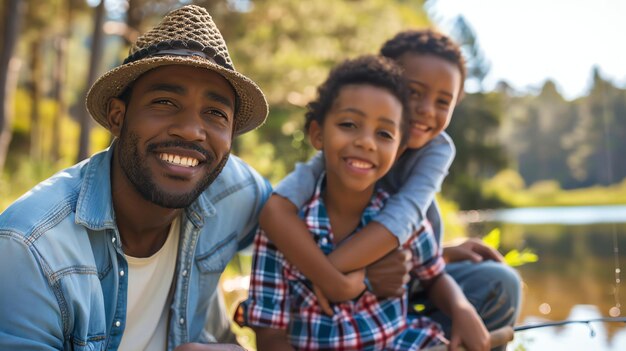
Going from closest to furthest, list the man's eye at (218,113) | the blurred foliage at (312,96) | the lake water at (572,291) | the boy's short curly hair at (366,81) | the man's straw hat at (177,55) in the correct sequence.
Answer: the man's straw hat at (177,55)
the man's eye at (218,113)
the boy's short curly hair at (366,81)
the lake water at (572,291)
the blurred foliage at (312,96)

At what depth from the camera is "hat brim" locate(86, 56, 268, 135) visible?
217 cm

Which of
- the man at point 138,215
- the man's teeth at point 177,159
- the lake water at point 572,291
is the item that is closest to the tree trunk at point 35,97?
the lake water at point 572,291

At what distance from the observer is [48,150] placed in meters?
24.3

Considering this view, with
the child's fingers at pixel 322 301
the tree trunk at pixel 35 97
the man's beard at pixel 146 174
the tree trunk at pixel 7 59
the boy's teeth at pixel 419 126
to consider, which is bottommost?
the child's fingers at pixel 322 301

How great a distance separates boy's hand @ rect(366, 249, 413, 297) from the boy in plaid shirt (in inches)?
2.2

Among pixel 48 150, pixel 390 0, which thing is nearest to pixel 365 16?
pixel 390 0

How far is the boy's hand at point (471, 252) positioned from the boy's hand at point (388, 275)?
65cm

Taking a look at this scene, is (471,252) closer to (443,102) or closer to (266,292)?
(443,102)

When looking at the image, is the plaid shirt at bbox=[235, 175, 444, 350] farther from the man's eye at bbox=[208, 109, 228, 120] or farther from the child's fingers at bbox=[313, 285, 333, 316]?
the man's eye at bbox=[208, 109, 228, 120]

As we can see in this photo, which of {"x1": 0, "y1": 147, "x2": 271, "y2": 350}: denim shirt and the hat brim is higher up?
the hat brim

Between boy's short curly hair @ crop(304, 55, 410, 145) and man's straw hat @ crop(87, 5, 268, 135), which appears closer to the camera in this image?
man's straw hat @ crop(87, 5, 268, 135)

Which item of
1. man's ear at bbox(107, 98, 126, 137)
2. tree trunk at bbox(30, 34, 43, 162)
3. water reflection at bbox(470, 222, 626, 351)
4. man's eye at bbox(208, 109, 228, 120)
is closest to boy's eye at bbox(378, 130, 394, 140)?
man's eye at bbox(208, 109, 228, 120)

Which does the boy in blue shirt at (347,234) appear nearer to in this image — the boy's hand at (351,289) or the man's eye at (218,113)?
the boy's hand at (351,289)

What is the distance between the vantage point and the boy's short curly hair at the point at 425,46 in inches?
120
